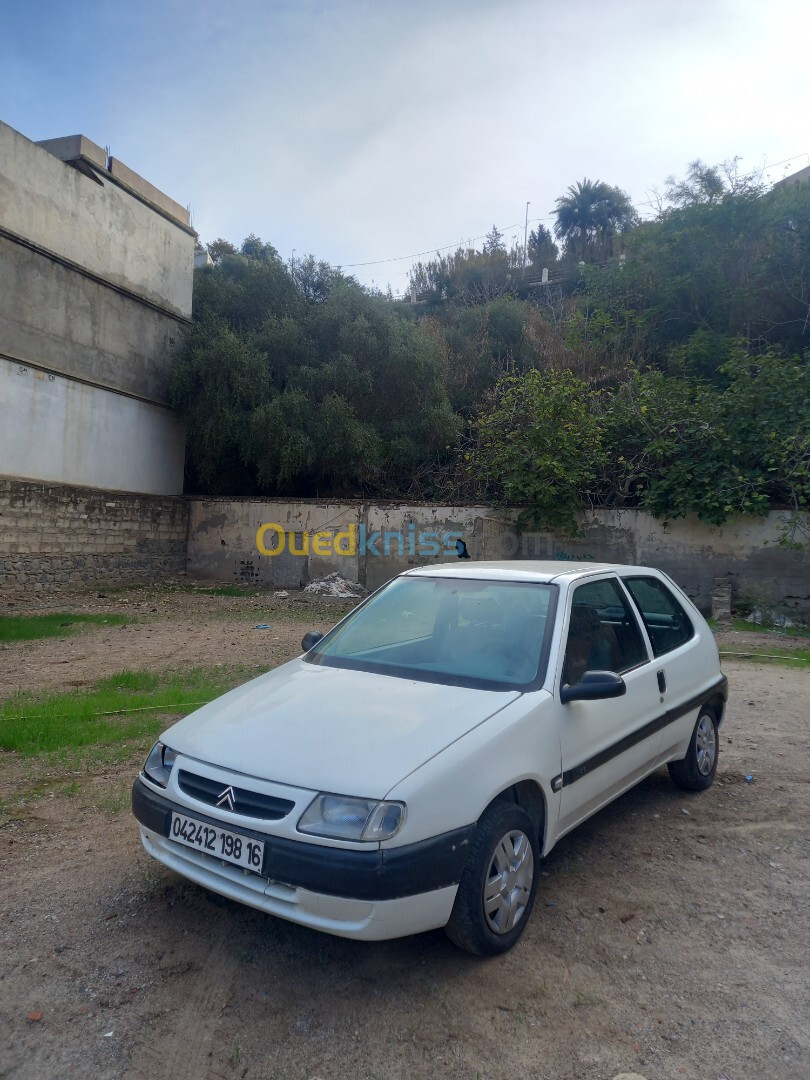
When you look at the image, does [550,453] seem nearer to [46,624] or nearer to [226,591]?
[226,591]

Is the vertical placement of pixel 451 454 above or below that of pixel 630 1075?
above

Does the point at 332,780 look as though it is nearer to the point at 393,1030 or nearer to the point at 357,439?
the point at 393,1030

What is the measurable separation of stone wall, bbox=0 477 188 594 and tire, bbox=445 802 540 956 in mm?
14210

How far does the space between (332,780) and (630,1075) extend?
52.1 inches

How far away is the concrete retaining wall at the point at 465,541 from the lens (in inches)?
562

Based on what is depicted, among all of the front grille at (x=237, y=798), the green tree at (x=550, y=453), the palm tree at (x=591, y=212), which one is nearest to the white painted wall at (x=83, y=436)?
the green tree at (x=550, y=453)

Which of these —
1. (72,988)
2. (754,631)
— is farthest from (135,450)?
(72,988)

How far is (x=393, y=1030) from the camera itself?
245 cm

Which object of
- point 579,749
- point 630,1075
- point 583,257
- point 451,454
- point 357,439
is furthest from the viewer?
point 583,257

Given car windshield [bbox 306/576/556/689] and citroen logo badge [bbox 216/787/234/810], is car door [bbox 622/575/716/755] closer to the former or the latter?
car windshield [bbox 306/576/556/689]

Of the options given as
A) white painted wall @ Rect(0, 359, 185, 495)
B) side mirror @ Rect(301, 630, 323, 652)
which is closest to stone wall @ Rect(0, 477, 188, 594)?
white painted wall @ Rect(0, 359, 185, 495)

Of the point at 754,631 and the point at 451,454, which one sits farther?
the point at 451,454

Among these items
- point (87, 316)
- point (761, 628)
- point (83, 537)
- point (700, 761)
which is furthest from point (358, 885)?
point (87, 316)

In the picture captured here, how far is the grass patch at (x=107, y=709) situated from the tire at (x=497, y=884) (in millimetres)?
3698
